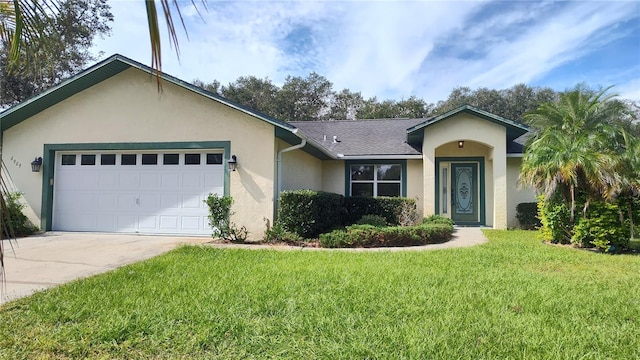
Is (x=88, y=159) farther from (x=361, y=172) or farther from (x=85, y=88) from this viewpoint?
(x=361, y=172)

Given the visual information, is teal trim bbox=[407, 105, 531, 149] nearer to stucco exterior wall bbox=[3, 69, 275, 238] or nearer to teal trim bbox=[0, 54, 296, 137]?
teal trim bbox=[0, 54, 296, 137]

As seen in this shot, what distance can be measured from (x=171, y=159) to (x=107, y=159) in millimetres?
2125

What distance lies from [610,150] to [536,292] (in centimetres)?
667

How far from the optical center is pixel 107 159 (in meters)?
11.3

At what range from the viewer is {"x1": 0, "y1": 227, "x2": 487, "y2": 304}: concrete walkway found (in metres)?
5.63

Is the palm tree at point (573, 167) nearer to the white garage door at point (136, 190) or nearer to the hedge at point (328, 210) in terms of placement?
the hedge at point (328, 210)

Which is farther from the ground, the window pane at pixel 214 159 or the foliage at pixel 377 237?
the window pane at pixel 214 159

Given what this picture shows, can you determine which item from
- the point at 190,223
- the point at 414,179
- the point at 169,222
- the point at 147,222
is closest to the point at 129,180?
the point at 147,222

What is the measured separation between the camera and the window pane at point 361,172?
15.8 meters

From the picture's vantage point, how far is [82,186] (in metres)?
11.3

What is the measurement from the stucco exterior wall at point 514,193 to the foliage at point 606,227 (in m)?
5.57

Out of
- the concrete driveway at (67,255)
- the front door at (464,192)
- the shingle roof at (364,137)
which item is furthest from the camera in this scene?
the shingle roof at (364,137)

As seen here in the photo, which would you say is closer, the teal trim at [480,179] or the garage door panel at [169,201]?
the garage door panel at [169,201]

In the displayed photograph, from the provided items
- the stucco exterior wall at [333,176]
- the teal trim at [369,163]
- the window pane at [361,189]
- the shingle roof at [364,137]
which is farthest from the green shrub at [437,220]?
the stucco exterior wall at [333,176]
